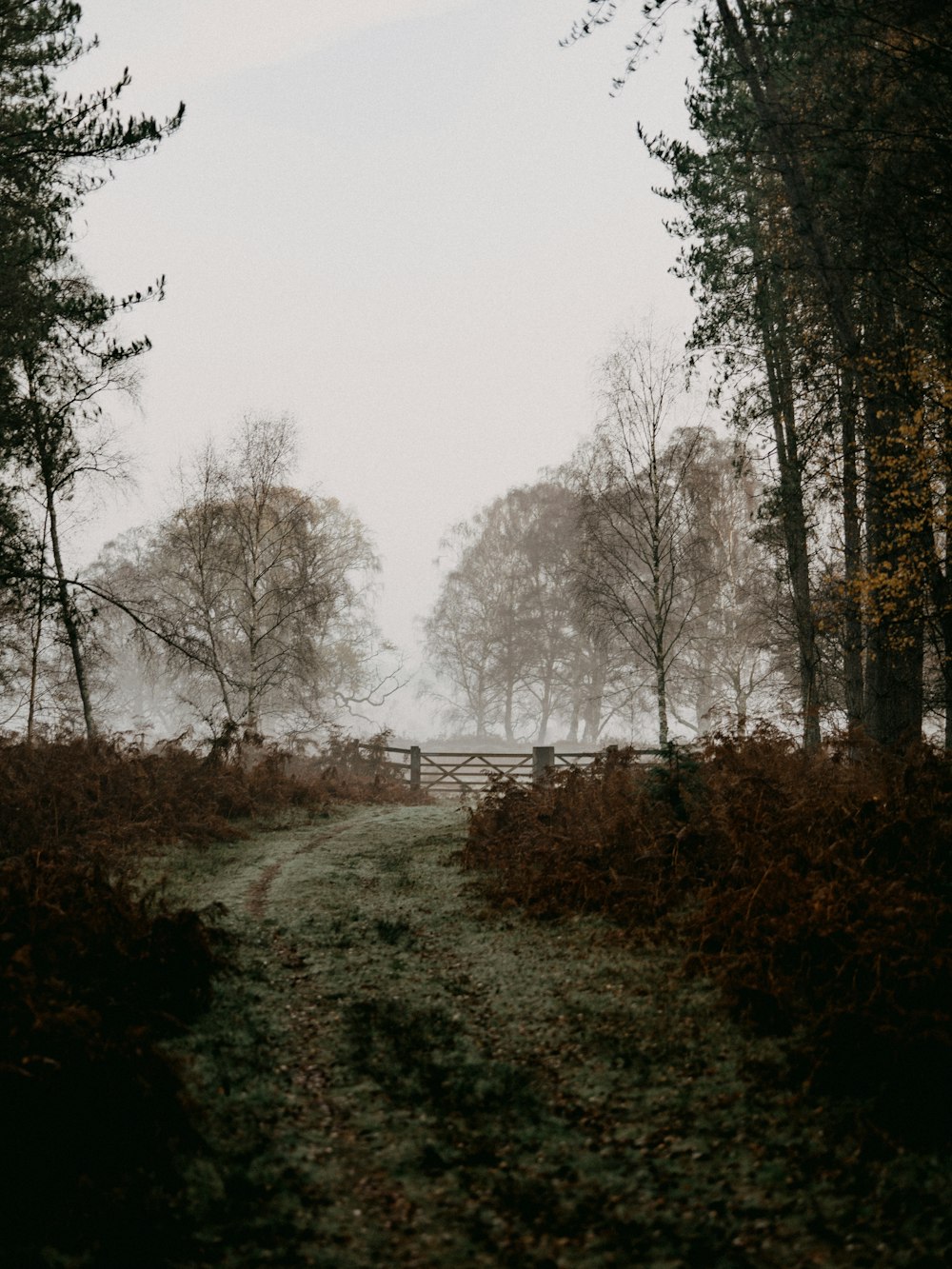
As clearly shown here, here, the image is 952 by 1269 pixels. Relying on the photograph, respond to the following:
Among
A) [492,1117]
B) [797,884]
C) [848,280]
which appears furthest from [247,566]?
[492,1117]

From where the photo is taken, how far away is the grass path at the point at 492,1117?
3621 mm

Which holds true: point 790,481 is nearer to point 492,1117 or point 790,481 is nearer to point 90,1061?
point 492,1117

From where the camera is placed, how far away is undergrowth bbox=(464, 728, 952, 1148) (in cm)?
455

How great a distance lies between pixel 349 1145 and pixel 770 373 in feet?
45.7

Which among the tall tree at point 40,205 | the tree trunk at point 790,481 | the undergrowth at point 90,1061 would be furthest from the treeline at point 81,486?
the tree trunk at point 790,481

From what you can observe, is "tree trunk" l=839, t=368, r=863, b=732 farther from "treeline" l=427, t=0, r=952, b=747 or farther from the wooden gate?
the wooden gate

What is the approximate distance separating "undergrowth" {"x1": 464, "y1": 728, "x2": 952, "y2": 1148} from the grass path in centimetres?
34

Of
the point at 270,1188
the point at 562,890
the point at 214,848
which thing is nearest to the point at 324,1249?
the point at 270,1188

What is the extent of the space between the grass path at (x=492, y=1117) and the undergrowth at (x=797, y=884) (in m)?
0.34

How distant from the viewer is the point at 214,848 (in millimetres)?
11211

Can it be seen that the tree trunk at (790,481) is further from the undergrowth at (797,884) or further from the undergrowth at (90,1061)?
the undergrowth at (90,1061)

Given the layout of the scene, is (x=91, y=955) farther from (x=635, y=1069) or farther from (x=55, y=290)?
(x=55, y=290)

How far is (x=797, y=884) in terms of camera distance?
20.6 ft

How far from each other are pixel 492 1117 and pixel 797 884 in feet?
9.66
